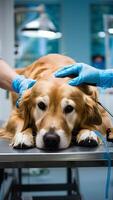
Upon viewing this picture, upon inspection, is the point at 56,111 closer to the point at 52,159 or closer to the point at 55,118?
the point at 55,118

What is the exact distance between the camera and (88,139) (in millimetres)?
1251

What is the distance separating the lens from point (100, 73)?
138 centimetres

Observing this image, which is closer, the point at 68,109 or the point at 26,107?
the point at 68,109

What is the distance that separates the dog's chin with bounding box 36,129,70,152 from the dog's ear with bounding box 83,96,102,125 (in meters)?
0.19

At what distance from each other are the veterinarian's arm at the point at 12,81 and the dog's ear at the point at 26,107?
0.11 metres

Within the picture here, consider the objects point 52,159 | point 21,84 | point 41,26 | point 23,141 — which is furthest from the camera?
point 41,26

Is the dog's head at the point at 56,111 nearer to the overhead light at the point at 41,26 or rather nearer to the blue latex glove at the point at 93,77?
the blue latex glove at the point at 93,77

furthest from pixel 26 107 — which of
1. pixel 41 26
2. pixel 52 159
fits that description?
pixel 41 26

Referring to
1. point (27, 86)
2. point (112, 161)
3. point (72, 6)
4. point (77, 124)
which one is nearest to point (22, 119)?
point (27, 86)

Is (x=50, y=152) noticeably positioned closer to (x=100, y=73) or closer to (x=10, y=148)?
(x=10, y=148)

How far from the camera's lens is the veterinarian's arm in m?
1.59

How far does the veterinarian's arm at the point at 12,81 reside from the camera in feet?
5.21

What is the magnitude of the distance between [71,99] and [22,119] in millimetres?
267

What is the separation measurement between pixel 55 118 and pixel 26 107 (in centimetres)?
20
